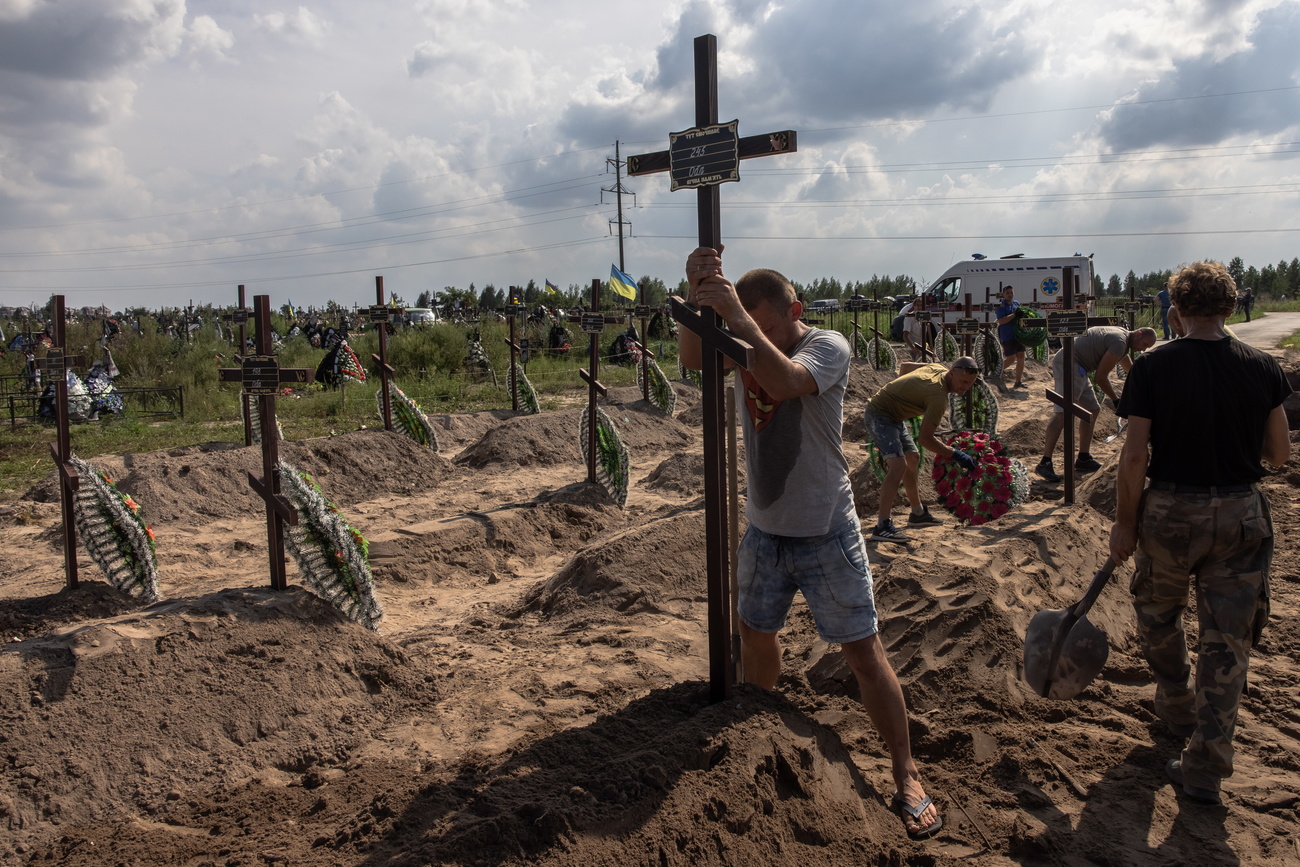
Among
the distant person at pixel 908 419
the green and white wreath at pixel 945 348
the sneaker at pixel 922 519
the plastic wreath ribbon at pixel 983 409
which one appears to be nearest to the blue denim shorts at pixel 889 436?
the distant person at pixel 908 419

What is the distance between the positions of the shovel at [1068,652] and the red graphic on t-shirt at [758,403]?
1.40 metres

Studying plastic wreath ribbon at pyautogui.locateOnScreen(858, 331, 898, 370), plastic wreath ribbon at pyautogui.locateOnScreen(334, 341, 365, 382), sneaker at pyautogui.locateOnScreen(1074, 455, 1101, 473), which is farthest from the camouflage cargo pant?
plastic wreath ribbon at pyautogui.locateOnScreen(858, 331, 898, 370)

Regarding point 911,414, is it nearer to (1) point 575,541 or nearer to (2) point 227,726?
(1) point 575,541

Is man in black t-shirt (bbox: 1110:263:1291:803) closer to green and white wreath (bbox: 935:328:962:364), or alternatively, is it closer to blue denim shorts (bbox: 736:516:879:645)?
blue denim shorts (bbox: 736:516:879:645)

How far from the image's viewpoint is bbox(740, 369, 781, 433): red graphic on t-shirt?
279 cm

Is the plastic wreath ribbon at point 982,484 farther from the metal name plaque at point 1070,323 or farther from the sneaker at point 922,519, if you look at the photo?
the metal name plaque at point 1070,323

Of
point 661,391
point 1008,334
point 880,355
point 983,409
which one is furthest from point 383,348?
point 880,355

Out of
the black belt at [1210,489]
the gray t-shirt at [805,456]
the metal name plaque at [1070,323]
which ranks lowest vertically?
the black belt at [1210,489]

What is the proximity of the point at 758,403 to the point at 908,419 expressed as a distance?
359 cm

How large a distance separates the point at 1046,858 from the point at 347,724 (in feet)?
8.77

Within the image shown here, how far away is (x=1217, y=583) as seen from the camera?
10.1 feet

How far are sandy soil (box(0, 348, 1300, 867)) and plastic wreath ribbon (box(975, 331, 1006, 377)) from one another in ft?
36.3

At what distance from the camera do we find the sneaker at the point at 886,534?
5.65m

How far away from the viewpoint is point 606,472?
8.22 m
